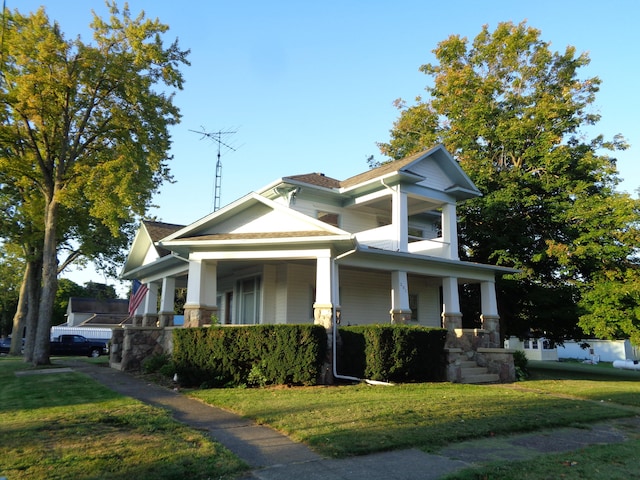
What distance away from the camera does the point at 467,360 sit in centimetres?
1507

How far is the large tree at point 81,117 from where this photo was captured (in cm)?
1706

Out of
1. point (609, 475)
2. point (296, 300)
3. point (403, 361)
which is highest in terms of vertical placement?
point (296, 300)

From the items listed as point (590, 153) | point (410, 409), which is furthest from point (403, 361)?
point (590, 153)

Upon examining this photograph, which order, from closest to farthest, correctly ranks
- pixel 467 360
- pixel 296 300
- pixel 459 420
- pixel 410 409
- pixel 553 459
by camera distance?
pixel 553 459 < pixel 459 420 < pixel 410 409 < pixel 467 360 < pixel 296 300

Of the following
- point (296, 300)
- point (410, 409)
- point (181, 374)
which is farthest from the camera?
point (296, 300)

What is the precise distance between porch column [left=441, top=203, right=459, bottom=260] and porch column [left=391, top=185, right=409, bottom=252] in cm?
212

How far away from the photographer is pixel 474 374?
14.2 m

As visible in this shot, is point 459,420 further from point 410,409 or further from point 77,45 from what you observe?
point 77,45

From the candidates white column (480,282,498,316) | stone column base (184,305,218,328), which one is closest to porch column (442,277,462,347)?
white column (480,282,498,316)

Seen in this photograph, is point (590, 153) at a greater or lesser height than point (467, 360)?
greater

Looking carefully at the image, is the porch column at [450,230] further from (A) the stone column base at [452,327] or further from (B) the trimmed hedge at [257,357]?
(B) the trimmed hedge at [257,357]

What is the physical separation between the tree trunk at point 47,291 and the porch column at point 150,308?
140 inches

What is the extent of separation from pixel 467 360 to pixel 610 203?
27.9ft

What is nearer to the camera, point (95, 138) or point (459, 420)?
point (459, 420)
